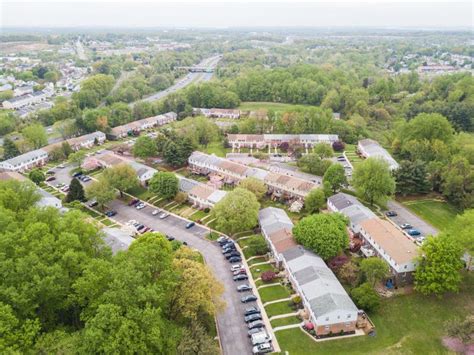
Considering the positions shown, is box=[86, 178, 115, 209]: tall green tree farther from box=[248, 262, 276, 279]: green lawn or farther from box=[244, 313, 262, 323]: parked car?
box=[244, 313, 262, 323]: parked car

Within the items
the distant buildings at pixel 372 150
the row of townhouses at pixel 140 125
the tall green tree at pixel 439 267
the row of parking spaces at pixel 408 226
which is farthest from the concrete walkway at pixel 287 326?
the row of townhouses at pixel 140 125

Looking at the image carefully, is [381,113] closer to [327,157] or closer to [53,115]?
[327,157]

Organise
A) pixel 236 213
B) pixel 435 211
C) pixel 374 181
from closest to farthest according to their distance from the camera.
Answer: pixel 236 213
pixel 374 181
pixel 435 211

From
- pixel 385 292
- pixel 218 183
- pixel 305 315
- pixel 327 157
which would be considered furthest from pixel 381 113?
pixel 305 315

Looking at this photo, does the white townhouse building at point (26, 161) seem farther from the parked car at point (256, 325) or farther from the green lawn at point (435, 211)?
the green lawn at point (435, 211)

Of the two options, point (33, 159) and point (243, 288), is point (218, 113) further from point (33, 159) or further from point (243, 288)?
point (243, 288)

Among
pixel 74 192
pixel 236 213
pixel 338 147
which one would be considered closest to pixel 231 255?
pixel 236 213

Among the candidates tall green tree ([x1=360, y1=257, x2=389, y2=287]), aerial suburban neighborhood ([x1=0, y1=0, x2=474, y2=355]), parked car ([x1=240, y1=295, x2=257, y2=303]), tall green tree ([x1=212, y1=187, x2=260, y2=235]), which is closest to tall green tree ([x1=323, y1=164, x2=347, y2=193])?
aerial suburban neighborhood ([x1=0, y1=0, x2=474, y2=355])
